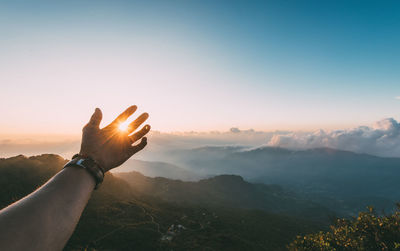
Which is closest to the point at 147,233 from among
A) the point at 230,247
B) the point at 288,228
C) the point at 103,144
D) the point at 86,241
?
the point at 86,241

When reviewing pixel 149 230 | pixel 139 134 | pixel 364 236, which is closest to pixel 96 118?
pixel 139 134

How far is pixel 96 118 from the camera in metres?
4.34

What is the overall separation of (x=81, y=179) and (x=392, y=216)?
30.8m

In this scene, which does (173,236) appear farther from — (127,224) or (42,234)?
(42,234)

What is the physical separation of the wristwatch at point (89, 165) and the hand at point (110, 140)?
11cm

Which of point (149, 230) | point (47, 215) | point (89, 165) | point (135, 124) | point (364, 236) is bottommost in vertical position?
point (149, 230)

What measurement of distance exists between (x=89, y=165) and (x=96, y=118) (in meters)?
1.30

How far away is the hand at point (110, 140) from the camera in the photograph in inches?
155

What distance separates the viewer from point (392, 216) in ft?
65.5

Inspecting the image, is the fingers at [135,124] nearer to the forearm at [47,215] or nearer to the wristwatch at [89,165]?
the wristwatch at [89,165]

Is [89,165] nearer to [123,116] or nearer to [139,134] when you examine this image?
[139,134]

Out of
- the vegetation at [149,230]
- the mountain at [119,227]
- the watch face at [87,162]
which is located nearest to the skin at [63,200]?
the watch face at [87,162]

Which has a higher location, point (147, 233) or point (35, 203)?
point (35, 203)

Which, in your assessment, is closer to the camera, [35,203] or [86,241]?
[35,203]
